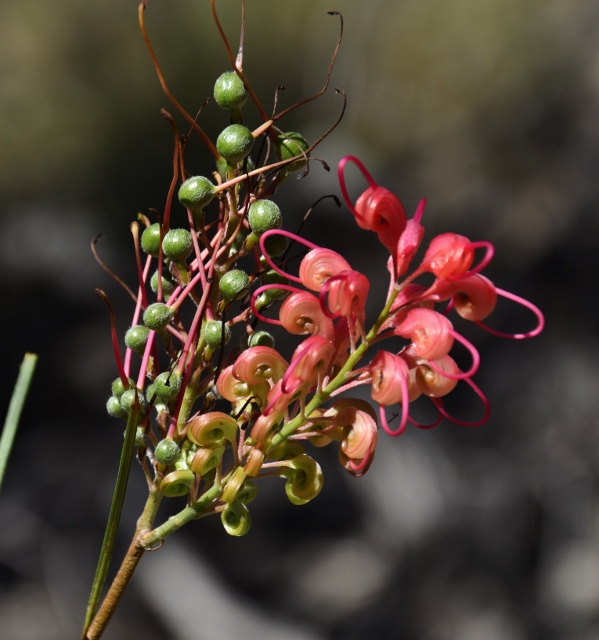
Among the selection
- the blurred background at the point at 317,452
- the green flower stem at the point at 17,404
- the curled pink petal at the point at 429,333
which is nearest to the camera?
the curled pink petal at the point at 429,333

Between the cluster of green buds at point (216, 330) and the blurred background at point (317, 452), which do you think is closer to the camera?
the cluster of green buds at point (216, 330)

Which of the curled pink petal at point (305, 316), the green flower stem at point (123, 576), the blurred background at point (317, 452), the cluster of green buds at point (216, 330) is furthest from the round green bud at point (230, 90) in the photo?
the blurred background at point (317, 452)

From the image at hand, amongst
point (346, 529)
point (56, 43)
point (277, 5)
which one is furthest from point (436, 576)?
point (56, 43)

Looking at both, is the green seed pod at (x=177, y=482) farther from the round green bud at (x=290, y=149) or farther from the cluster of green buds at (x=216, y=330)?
the round green bud at (x=290, y=149)

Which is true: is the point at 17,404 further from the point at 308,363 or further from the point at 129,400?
the point at 308,363

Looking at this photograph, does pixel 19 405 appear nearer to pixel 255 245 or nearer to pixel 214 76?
pixel 255 245

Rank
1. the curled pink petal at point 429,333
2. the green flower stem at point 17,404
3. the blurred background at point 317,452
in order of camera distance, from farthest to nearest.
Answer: the blurred background at point 317,452, the green flower stem at point 17,404, the curled pink petal at point 429,333

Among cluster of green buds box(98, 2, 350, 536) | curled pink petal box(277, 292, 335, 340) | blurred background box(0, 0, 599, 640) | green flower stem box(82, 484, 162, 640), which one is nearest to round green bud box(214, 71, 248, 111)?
cluster of green buds box(98, 2, 350, 536)
